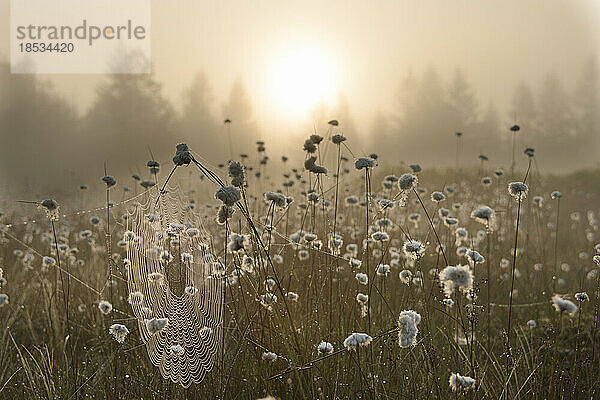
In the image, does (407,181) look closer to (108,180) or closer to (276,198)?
(276,198)

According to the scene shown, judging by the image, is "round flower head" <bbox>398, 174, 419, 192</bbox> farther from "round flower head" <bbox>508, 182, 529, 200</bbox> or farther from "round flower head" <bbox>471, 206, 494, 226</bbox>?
"round flower head" <bbox>471, 206, 494, 226</bbox>

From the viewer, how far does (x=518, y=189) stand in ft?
7.50

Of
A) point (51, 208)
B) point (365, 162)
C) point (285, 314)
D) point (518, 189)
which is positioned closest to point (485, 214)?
point (518, 189)

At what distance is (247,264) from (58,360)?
121cm

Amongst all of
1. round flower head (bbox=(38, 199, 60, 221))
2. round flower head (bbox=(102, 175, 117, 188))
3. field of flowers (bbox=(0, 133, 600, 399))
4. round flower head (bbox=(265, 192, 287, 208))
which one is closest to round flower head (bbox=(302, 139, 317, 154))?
field of flowers (bbox=(0, 133, 600, 399))

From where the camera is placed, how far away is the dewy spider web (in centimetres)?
288

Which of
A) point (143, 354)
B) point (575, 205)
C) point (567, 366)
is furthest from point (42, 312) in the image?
point (575, 205)

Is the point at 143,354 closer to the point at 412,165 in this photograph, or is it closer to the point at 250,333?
the point at 250,333

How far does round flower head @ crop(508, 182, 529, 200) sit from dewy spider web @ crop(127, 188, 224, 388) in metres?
1.38

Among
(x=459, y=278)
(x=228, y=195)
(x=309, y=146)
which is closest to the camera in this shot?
(x=459, y=278)

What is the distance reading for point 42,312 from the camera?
412 cm

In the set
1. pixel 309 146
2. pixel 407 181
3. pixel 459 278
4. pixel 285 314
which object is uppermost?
pixel 309 146

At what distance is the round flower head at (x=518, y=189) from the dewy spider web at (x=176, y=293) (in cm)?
138

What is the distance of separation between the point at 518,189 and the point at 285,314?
132 centimetres
